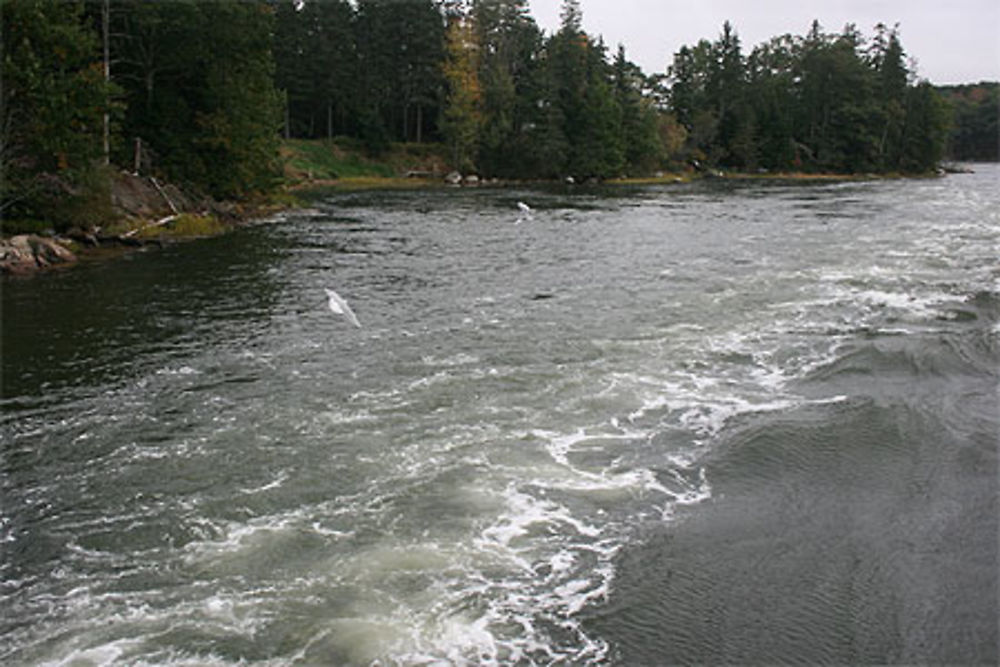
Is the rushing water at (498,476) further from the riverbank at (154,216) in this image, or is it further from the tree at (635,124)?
the tree at (635,124)

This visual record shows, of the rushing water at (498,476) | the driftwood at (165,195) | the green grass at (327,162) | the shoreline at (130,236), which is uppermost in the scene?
the green grass at (327,162)

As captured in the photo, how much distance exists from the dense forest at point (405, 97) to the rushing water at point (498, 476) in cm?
783

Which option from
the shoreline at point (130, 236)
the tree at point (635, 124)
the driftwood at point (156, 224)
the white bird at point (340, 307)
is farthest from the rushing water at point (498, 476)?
the tree at point (635, 124)

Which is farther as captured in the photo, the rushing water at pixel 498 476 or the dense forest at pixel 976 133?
the dense forest at pixel 976 133

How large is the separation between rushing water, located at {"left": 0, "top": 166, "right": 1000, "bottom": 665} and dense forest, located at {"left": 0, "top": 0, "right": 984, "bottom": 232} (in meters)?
7.83

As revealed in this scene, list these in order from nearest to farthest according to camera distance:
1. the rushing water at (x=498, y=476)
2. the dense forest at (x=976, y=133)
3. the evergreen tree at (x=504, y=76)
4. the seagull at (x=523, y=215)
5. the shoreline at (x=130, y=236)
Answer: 1. the rushing water at (x=498, y=476)
2. the shoreline at (x=130, y=236)
3. the seagull at (x=523, y=215)
4. the evergreen tree at (x=504, y=76)
5. the dense forest at (x=976, y=133)

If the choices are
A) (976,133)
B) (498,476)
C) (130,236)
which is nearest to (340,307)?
(498,476)

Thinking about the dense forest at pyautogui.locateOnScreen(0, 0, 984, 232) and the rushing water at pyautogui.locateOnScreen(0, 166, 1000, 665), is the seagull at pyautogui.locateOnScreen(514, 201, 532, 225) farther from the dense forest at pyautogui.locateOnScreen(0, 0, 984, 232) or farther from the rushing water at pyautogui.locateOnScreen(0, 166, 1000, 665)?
the rushing water at pyautogui.locateOnScreen(0, 166, 1000, 665)

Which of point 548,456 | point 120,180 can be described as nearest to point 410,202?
point 120,180

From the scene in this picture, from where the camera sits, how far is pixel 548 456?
8555 mm

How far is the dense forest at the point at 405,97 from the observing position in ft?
72.3

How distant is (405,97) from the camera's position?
3017 inches

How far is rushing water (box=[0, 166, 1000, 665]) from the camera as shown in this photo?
563 cm

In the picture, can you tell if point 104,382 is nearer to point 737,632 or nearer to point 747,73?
point 737,632
